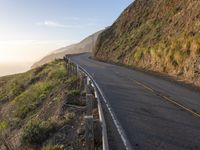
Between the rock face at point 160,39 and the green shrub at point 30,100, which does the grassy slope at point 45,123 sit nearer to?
the green shrub at point 30,100

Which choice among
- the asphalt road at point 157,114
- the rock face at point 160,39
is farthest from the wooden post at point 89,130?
the rock face at point 160,39

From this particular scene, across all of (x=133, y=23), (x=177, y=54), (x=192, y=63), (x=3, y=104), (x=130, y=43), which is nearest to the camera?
(x=192, y=63)

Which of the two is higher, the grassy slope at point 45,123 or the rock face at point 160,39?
the rock face at point 160,39

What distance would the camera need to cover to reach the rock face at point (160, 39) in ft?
90.4

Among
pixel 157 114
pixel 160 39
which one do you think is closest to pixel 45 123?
pixel 157 114

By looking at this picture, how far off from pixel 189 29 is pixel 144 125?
2190cm

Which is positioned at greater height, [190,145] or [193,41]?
[193,41]

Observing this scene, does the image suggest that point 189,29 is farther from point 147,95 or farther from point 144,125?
point 144,125

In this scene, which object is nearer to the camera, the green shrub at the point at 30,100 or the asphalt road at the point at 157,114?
the asphalt road at the point at 157,114

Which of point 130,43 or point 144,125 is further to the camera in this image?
point 130,43

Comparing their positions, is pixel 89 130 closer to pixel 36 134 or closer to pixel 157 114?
pixel 36 134

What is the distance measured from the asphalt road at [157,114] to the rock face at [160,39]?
538 centimetres

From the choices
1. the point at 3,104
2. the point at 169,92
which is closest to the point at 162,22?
the point at 3,104

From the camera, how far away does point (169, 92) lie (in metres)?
18.8
